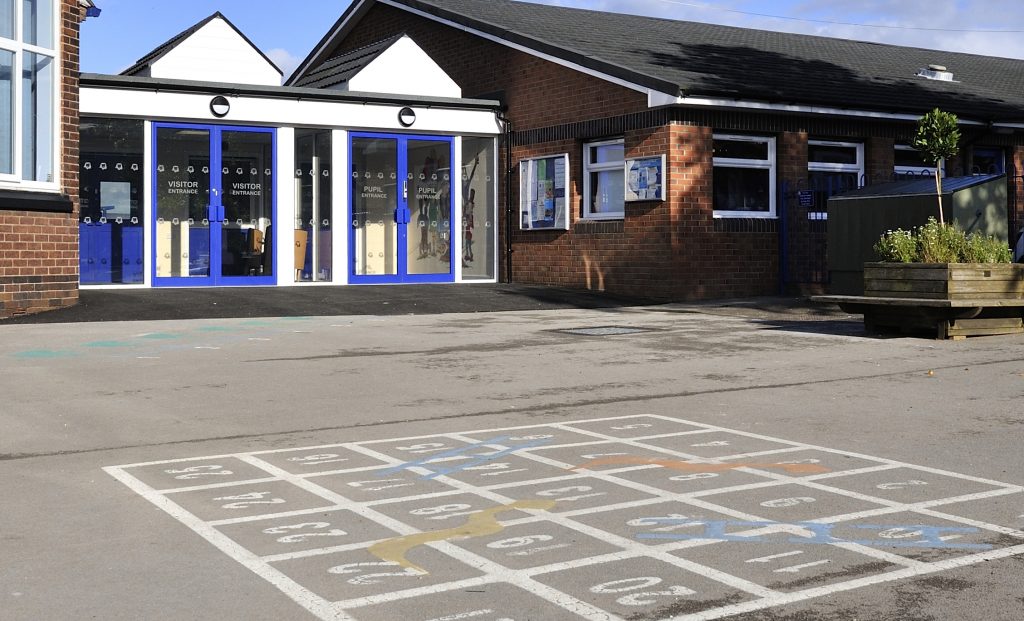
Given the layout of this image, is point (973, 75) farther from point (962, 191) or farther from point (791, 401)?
point (791, 401)

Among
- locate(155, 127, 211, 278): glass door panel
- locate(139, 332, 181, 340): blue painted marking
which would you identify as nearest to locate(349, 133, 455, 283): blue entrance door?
locate(155, 127, 211, 278): glass door panel

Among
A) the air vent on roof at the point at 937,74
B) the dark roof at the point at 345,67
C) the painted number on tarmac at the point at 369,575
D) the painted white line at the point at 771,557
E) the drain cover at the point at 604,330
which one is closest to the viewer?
the painted number on tarmac at the point at 369,575

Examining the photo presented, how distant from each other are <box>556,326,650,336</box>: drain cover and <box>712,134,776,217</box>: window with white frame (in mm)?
6640

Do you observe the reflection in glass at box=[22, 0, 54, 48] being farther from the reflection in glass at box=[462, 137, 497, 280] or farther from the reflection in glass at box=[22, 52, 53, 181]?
the reflection in glass at box=[462, 137, 497, 280]

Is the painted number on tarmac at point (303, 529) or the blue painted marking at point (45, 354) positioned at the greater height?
the blue painted marking at point (45, 354)

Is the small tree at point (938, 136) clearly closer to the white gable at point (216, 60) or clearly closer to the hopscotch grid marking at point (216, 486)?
the hopscotch grid marking at point (216, 486)

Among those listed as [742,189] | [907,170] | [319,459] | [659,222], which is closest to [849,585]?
[319,459]

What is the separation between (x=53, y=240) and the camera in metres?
16.0

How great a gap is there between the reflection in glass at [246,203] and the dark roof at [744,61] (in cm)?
561

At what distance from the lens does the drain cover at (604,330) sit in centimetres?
1443

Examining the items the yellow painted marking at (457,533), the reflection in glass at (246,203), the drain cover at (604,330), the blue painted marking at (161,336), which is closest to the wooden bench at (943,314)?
the drain cover at (604,330)

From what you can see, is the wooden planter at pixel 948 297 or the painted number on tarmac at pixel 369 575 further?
the wooden planter at pixel 948 297

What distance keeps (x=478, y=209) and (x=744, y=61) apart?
6.04 meters

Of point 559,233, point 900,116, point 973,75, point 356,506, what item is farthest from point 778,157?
point 356,506
